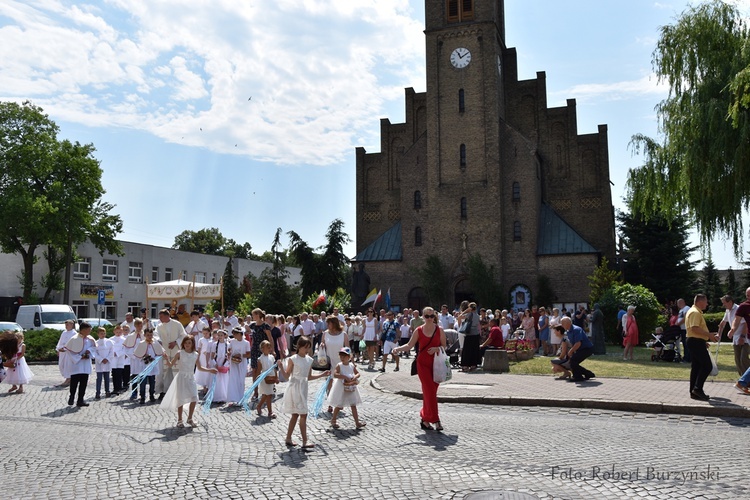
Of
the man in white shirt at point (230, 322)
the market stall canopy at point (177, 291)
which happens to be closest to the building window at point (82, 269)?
the market stall canopy at point (177, 291)

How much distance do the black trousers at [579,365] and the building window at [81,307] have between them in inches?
1657

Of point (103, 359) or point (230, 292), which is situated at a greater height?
point (230, 292)

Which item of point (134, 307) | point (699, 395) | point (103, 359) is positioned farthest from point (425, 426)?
point (134, 307)

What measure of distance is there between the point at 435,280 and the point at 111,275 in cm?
2553

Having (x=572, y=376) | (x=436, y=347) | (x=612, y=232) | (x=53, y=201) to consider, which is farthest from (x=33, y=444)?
(x=612, y=232)

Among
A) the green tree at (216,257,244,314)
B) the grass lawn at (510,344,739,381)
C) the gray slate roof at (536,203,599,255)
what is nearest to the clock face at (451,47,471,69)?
the gray slate roof at (536,203,599,255)

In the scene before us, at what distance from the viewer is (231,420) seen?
459 inches

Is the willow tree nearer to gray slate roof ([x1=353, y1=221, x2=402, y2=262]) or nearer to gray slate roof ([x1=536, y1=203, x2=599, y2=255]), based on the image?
gray slate roof ([x1=536, y1=203, x2=599, y2=255])

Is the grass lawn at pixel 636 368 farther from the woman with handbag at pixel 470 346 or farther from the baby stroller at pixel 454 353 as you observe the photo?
the baby stroller at pixel 454 353

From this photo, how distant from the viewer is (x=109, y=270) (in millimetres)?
52312

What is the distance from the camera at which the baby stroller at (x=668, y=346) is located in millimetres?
20234

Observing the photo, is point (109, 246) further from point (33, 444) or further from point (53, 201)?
point (33, 444)

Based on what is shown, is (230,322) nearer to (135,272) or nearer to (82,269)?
(82,269)

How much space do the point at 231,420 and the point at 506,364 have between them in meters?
9.16
